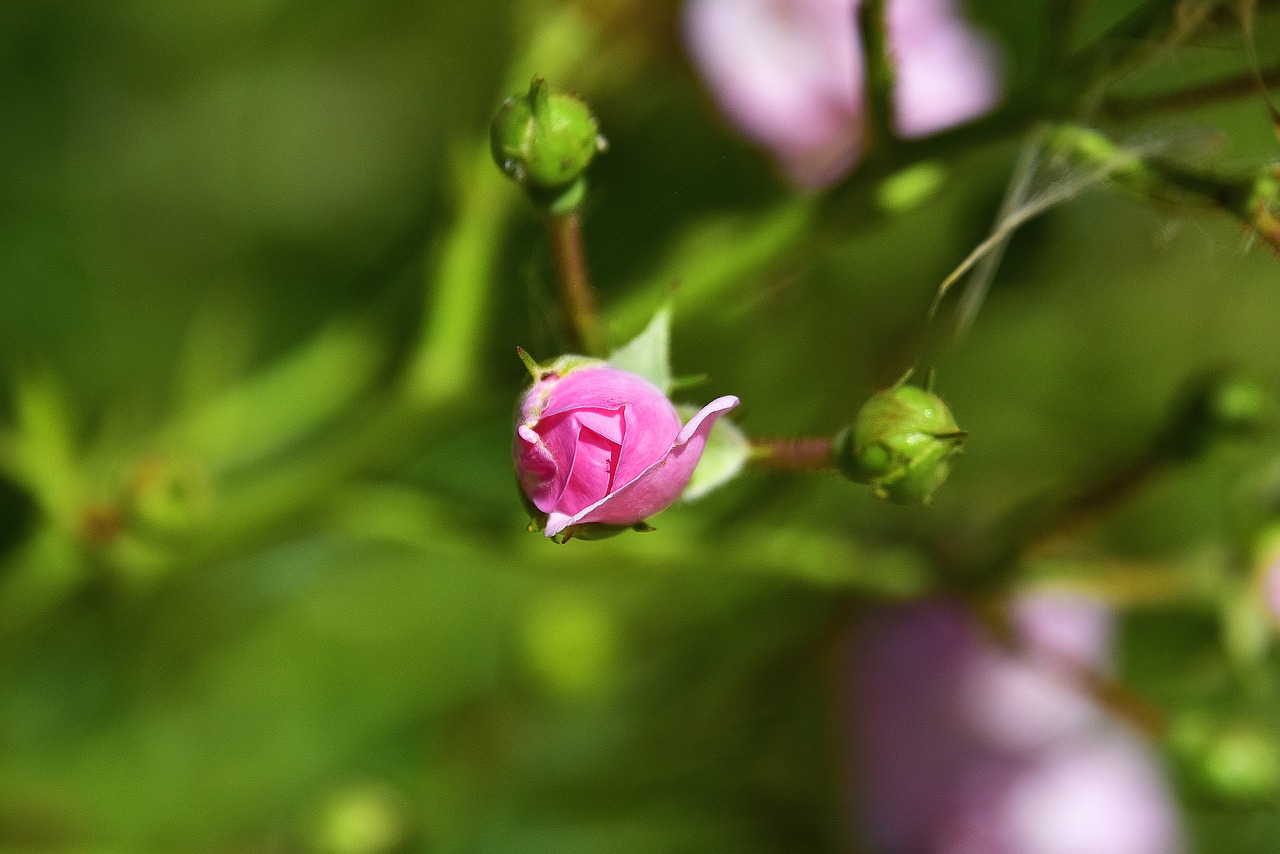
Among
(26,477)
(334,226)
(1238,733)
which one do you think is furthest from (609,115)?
(1238,733)

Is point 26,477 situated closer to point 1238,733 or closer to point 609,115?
point 609,115

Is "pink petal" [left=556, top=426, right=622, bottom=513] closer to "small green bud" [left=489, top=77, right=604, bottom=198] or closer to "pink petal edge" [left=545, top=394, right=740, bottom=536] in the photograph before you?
"pink petal edge" [left=545, top=394, right=740, bottom=536]

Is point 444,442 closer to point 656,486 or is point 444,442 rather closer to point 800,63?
point 800,63

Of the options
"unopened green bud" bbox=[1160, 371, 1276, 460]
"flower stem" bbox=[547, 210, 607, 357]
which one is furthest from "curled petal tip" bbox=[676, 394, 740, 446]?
"unopened green bud" bbox=[1160, 371, 1276, 460]

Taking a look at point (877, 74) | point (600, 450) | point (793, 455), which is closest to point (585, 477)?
point (600, 450)

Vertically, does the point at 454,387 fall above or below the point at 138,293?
below

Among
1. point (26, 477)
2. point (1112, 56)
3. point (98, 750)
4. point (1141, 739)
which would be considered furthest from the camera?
point (98, 750)

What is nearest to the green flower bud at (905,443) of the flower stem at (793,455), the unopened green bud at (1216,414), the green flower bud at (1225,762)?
the flower stem at (793,455)
